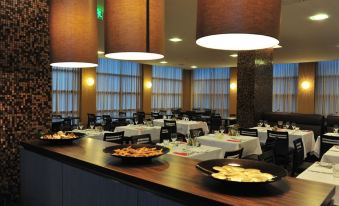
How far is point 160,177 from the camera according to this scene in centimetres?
180

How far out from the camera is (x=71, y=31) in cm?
252

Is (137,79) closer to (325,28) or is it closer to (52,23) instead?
(325,28)

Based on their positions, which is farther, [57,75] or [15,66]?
[57,75]

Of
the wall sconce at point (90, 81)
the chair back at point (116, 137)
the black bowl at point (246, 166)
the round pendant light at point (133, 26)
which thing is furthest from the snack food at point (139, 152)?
the wall sconce at point (90, 81)

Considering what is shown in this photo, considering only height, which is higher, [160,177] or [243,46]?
[243,46]

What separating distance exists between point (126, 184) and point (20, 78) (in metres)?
1.87

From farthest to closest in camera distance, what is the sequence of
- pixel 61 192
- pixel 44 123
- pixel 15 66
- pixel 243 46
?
pixel 44 123, pixel 15 66, pixel 61 192, pixel 243 46

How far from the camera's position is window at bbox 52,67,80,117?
33.6ft

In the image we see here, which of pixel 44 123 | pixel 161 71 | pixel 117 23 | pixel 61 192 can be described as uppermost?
pixel 161 71

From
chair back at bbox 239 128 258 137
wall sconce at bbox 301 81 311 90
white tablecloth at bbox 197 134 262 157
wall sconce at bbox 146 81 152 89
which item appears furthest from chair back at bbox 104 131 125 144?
wall sconce at bbox 301 81 311 90

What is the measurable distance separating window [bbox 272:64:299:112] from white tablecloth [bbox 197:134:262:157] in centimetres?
768

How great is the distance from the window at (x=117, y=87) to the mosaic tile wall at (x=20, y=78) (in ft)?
27.9

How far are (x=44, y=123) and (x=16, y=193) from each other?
767 millimetres

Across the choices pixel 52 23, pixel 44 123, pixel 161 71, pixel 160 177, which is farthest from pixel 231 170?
pixel 161 71
